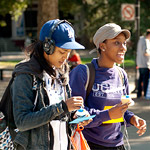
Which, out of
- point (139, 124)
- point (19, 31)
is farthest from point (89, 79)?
point (19, 31)

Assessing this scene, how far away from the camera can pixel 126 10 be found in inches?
493

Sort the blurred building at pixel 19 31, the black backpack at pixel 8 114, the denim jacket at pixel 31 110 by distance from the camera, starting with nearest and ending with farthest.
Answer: the denim jacket at pixel 31 110
the black backpack at pixel 8 114
the blurred building at pixel 19 31

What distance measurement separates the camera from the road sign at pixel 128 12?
12477 millimetres

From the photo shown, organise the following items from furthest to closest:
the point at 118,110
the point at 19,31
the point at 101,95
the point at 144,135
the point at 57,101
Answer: the point at 19,31
the point at 144,135
the point at 101,95
the point at 118,110
the point at 57,101

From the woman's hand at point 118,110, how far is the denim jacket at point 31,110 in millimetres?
577

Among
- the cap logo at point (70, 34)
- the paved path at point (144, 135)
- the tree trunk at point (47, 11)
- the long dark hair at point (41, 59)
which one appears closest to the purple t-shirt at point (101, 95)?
the long dark hair at point (41, 59)

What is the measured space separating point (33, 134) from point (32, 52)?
0.61 metres

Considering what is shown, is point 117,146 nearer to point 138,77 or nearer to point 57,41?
point 57,41

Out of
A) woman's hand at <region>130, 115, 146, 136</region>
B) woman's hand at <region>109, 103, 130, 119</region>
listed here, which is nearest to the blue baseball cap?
woman's hand at <region>109, 103, 130, 119</region>

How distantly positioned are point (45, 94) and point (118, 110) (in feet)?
2.27

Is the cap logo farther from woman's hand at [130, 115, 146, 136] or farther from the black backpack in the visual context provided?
woman's hand at [130, 115, 146, 136]

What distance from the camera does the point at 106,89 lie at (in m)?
3.38

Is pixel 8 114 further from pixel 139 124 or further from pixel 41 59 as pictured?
pixel 139 124

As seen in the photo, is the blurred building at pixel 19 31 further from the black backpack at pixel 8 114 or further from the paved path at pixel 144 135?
the black backpack at pixel 8 114
